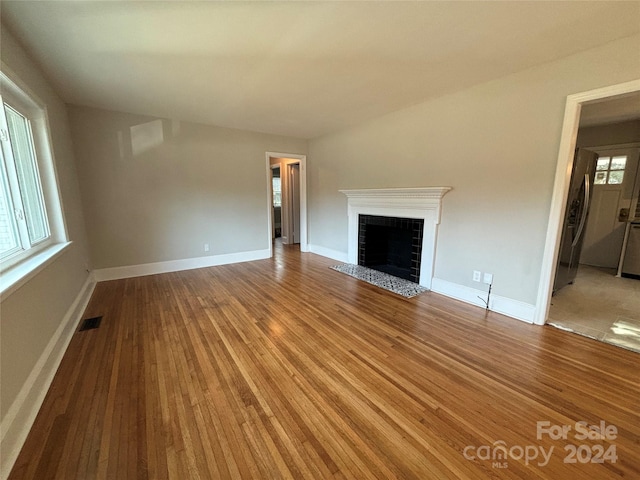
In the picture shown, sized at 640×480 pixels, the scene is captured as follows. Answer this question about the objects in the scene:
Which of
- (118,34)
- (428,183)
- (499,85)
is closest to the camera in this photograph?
(118,34)

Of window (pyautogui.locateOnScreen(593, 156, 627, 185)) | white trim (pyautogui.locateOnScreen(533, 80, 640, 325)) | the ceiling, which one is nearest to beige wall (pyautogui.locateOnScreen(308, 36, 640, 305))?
white trim (pyautogui.locateOnScreen(533, 80, 640, 325))

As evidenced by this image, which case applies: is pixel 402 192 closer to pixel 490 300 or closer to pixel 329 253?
pixel 490 300

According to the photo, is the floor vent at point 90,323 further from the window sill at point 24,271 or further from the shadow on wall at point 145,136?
the shadow on wall at point 145,136

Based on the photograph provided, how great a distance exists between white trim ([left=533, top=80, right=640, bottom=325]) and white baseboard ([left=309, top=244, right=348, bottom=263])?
116 inches

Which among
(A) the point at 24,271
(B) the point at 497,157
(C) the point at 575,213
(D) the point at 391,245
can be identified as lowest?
(D) the point at 391,245

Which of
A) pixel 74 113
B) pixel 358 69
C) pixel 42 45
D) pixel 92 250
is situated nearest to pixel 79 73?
pixel 42 45

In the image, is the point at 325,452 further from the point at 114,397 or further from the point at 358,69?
the point at 358,69

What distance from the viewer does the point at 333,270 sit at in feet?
14.3

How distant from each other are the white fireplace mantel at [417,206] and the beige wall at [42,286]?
3738mm

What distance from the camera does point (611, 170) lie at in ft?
14.2

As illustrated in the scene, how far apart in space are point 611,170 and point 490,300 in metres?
3.85

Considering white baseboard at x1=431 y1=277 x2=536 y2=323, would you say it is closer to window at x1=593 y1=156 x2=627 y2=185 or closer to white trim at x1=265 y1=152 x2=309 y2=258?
white trim at x1=265 y1=152 x2=309 y2=258

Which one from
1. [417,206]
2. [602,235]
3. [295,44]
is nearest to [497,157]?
[417,206]

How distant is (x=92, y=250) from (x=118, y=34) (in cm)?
305
